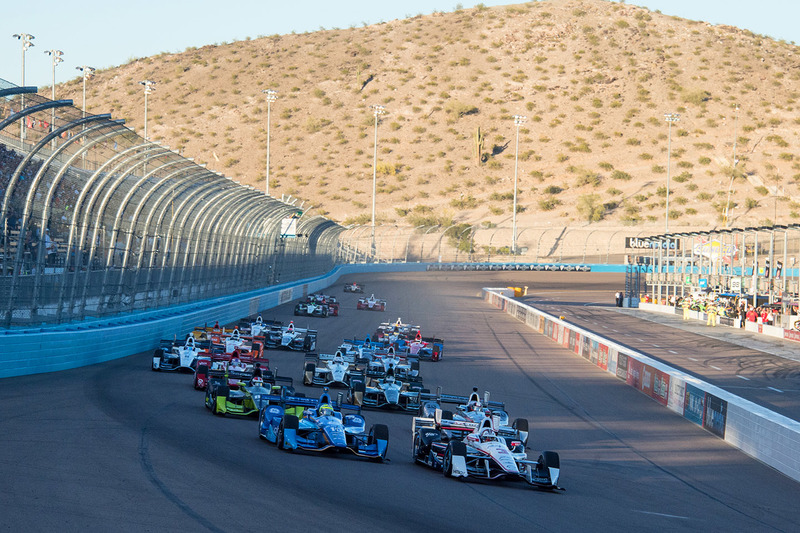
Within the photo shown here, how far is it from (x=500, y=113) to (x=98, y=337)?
331 feet

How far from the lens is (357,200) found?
9706cm

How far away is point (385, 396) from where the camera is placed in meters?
17.3

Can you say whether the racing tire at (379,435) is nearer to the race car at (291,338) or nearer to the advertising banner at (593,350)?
the race car at (291,338)

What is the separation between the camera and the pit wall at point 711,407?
13758 mm

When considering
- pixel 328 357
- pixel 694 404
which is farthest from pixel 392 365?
pixel 694 404

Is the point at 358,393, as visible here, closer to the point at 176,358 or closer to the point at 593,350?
the point at 176,358

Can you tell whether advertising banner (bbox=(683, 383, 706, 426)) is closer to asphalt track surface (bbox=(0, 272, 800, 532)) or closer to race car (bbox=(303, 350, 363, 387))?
asphalt track surface (bbox=(0, 272, 800, 532))

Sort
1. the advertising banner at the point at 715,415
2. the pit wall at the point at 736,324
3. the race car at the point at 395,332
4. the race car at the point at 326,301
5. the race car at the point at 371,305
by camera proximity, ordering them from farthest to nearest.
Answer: the race car at the point at 371,305
the race car at the point at 326,301
the pit wall at the point at 736,324
the race car at the point at 395,332
the advertising banner at the point at 715,415

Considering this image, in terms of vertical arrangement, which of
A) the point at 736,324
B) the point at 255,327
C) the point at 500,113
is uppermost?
the point at 500,113

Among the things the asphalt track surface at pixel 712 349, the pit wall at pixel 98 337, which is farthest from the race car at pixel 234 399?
the asphalt track surface at pixel 712 349

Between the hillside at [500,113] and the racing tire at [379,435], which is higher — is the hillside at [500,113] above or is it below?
above

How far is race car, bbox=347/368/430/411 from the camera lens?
56.5ft

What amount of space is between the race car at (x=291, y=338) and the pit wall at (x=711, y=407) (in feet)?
27.0

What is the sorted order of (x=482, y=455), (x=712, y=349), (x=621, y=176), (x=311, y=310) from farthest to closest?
1. (x=621, y=176)
2. (x=311, y=310)
3. (x=712, y=349)
4. (x=482, y=455)
